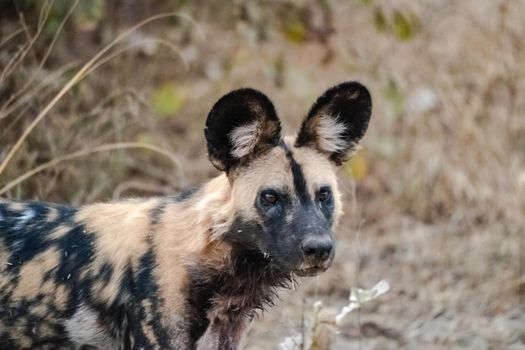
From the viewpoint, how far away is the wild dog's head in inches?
151

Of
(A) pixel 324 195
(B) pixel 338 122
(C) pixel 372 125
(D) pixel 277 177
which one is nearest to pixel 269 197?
(D) pixel 277 177

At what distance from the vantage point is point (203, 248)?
399cm

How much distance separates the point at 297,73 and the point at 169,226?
381 centimetres

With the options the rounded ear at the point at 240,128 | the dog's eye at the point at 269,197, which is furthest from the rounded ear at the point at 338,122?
the dog's eye at the point at 269,197

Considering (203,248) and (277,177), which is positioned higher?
(277,177)

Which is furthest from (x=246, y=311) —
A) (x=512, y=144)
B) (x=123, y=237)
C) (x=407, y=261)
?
(x=512, y=144)

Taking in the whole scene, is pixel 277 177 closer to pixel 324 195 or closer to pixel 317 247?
pixel 324 195

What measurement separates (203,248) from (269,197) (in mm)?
305

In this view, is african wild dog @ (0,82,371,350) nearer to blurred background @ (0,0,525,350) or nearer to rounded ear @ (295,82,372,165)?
rounded ear @ (295,82,372,165)

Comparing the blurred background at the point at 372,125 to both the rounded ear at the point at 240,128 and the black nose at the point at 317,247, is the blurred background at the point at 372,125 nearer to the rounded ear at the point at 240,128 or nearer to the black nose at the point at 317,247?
the rounded ear at the point at 240,128

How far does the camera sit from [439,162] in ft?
25.9

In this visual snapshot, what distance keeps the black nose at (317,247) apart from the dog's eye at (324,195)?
0.81 feet

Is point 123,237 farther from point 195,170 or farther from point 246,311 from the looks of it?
point 195,170

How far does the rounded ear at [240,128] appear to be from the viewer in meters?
3.92
